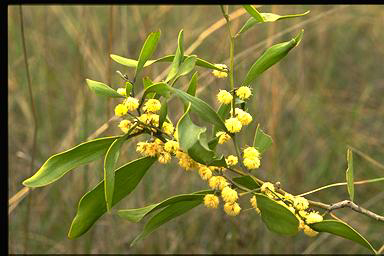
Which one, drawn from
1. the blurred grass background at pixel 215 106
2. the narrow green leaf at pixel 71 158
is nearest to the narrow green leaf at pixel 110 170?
the narrow green leaf at pixel 71 158

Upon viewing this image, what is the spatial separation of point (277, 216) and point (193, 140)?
0.45 ft

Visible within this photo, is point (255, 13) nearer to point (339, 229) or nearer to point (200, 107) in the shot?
point (200, 107)

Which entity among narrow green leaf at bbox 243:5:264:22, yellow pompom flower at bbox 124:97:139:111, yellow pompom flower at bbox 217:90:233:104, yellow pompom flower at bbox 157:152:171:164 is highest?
narrow green leaf at bbox 243:5:264:22

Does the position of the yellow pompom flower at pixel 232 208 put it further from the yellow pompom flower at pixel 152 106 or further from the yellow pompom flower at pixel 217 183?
the yellow pompom flower at pixel 152 106

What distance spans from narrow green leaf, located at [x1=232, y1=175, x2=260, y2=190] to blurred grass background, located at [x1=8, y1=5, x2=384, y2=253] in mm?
1115

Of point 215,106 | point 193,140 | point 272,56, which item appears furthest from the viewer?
point 215,106

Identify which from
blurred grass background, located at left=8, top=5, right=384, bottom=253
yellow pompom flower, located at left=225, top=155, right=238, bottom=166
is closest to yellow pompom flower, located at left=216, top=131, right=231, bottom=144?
yellow pompom flower, located at left=225, top=155, right=238, bottom=166

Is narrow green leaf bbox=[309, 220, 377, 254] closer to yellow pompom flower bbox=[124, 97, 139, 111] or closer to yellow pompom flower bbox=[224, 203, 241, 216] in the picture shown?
yellow pompom flower bbox=[224, 203, 241, 216]

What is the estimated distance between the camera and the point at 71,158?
0.65 meters

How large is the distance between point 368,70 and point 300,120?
1.65 ft

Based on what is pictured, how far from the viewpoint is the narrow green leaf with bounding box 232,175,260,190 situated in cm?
66

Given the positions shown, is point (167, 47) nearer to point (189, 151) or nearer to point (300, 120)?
point (300, 120)

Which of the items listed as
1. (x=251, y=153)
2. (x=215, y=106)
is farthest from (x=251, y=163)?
(x=215, y=106)
